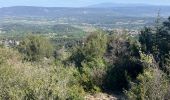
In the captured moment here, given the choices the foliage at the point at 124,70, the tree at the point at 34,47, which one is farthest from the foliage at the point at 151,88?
the tree at the point at 34,47

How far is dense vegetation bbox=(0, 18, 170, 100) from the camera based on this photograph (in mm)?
18734

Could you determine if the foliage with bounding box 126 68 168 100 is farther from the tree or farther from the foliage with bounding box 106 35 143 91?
the tree

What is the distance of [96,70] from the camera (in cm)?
3459

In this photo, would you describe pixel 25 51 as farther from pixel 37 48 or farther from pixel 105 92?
pixel 105 92

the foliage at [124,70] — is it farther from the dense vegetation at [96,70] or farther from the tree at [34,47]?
the tree at [34,47]

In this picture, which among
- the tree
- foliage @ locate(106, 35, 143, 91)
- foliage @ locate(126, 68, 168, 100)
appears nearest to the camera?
foliage @ locate(126, 68, 168, 100)

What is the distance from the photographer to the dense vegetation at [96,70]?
1873 cm

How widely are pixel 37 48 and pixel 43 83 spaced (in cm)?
4424

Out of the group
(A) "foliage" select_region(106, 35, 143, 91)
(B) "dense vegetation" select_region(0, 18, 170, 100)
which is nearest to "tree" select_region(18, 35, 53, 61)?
(B) "dense vegetation" select_region(0, 18, 170, 100)

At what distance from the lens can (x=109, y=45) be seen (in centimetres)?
5022

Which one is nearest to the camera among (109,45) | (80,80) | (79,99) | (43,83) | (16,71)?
(43,83)

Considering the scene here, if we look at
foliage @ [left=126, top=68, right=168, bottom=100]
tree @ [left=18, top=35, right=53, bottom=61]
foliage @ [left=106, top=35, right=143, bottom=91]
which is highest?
foliage @ [left=126, top=68, right=168, bottom=100]

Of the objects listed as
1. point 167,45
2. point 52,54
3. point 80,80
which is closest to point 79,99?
point 80,80

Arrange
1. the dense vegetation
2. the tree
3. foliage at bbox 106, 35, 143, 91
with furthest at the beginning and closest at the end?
the tree, foliage at bbox 106, 35, 143, 91, the dense vegetation
